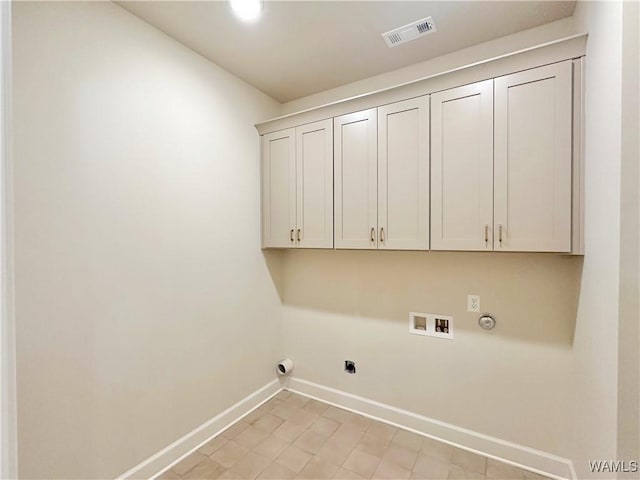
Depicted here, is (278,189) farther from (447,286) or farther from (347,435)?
(347,435)

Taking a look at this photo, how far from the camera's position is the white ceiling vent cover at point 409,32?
6.03 feet

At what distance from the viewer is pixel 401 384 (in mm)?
2342

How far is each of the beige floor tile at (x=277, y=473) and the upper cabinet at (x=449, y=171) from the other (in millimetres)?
1516

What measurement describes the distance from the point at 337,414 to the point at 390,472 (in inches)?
26.9

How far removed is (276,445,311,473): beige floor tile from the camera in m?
1.91

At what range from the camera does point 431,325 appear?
2223 mm

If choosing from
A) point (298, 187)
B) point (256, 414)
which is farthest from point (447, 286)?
point (256, 414)

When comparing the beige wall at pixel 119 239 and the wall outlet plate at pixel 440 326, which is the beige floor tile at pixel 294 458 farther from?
the wall outlet plate at pixel 440 326

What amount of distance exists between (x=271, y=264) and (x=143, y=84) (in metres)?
1.68

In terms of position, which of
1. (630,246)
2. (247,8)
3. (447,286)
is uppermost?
(247,8)

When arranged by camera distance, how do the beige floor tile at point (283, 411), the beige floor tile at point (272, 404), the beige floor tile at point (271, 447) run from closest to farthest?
the beige floor tile at point (271, 447)
the beige floor tile at point (283, 411)
the beige floor tile at point (272, 404)

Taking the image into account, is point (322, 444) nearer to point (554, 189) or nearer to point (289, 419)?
point (289, 419)

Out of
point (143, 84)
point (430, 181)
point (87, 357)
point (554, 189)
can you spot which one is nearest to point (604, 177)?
point (554, 189)

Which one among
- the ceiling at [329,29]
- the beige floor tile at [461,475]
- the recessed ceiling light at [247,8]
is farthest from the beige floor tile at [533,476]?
the recessed ceiling light at [247,8]
